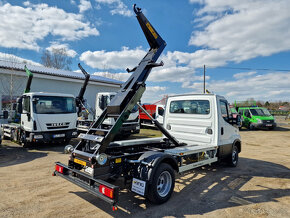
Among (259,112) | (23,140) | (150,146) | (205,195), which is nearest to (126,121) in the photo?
(23,140)

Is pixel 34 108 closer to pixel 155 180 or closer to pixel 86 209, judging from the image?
pixel 86 209

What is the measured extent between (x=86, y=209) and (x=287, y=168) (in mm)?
6136

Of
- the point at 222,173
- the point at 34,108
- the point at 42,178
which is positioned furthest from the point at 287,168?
the point at 34,108

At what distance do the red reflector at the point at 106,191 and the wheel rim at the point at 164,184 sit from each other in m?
1.11

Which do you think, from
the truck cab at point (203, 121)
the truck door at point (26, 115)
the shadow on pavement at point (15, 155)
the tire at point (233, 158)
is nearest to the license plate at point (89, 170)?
the truck cab at point (203, 121)

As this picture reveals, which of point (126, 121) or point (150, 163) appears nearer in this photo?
point (150, 163)

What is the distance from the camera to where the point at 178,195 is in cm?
401

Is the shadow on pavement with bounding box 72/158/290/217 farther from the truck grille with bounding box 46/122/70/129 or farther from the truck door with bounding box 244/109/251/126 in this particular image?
the truck door with bounding box 244/109/251/126

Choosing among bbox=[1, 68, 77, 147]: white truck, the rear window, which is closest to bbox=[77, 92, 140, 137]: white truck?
bbox=[1, 68, 77, 147]: white truck

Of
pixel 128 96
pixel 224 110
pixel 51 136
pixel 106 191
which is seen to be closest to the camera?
pixel 106 191

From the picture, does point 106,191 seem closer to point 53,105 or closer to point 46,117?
point 46,117

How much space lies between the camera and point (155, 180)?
3328mm

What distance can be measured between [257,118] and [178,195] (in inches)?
614

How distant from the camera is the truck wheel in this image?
332 centimetres
